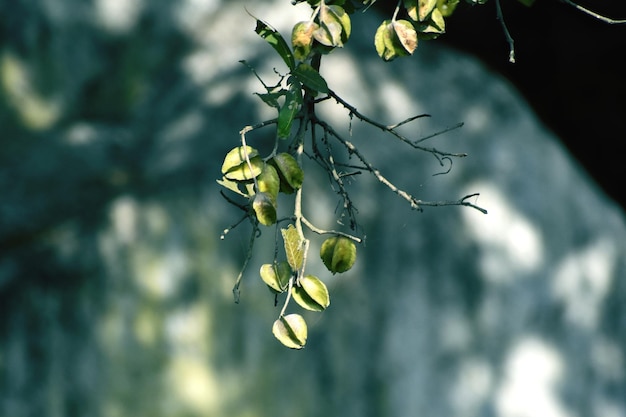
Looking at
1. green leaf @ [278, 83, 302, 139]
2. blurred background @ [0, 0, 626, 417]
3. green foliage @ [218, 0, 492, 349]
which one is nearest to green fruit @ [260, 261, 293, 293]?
green foliage @ [218, 0, 492, 349]

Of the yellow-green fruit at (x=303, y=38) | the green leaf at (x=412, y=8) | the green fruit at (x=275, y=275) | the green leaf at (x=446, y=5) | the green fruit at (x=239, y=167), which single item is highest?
the green leaf at (x=446, y=5)

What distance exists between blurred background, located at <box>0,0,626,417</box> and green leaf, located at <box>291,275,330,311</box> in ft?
2.19

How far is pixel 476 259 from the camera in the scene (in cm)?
145

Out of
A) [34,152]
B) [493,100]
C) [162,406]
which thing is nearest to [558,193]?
[493,100]

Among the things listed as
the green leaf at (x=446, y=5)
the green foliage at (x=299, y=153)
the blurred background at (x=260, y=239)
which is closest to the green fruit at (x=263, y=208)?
the green foliage at (x=299, y=153)

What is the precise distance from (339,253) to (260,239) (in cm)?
67

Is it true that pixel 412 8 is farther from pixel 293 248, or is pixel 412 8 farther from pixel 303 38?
pixel 293 248

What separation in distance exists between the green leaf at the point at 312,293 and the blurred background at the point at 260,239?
0.67 m

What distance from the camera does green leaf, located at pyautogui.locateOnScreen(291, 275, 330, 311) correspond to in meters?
0.64

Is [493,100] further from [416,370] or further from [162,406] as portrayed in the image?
[162,406]

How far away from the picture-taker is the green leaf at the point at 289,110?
0.61 meters

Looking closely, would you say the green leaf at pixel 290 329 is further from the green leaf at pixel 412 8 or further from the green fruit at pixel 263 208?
the green leaf at pixel 412 8

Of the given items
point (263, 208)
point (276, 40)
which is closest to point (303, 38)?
point (276, 40)

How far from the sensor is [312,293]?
638 mm
